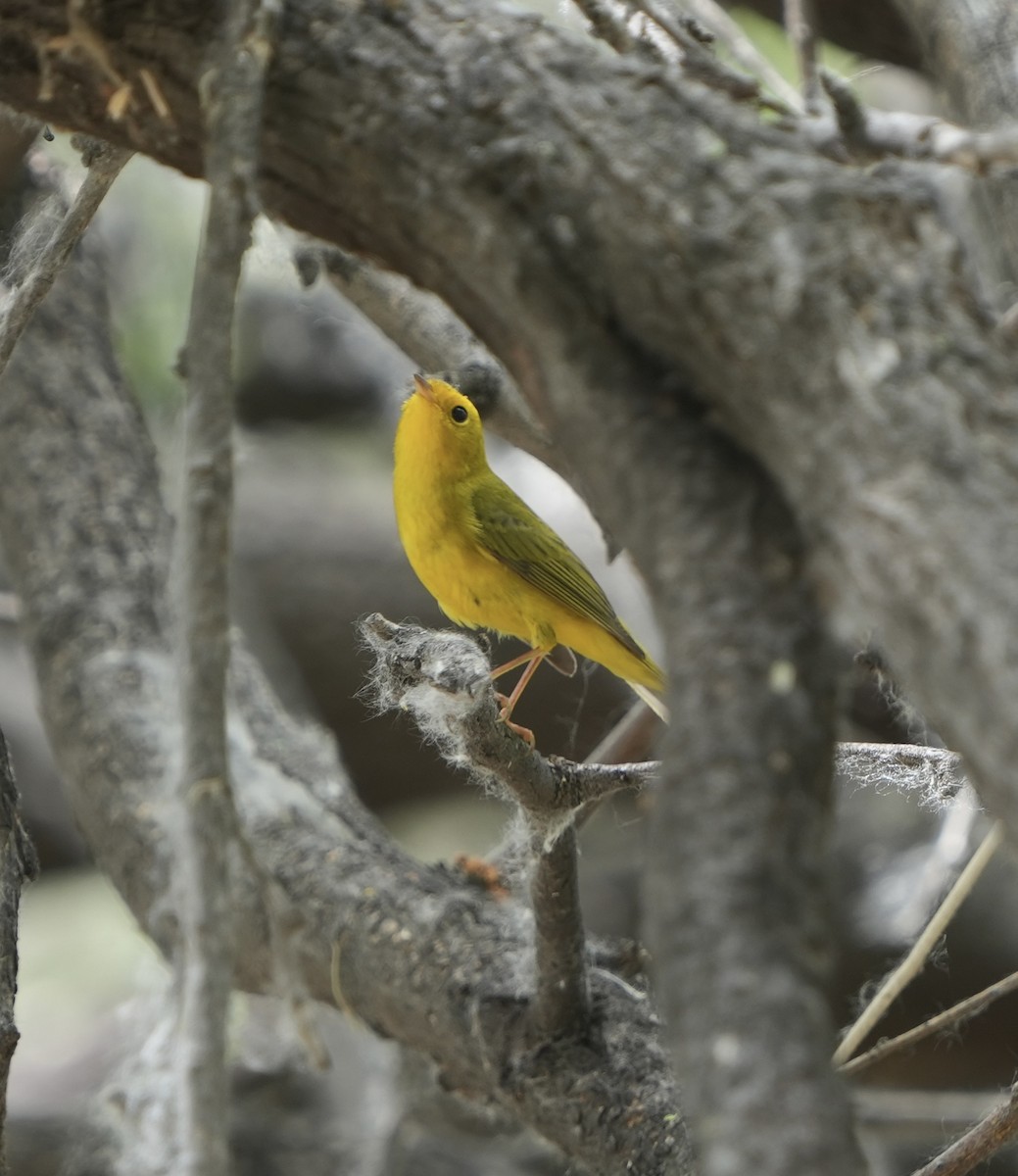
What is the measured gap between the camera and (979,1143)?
2.40 metres

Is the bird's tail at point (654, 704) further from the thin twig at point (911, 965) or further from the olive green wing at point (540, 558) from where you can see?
the thin twig at point (911, 965)

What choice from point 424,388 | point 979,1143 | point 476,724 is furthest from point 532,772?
point 424,388

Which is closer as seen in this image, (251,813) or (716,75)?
(716,75)

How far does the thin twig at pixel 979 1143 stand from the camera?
7.82 ft

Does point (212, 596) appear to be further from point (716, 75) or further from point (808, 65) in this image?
point (808, 65)

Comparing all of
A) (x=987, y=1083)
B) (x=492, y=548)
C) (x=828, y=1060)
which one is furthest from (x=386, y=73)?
(x=987, y=1083)

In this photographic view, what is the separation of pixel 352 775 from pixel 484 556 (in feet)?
14.2

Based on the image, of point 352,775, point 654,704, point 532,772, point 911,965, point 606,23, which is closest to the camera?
point 606,23

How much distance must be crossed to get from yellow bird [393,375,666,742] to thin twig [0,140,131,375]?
1.80 meters

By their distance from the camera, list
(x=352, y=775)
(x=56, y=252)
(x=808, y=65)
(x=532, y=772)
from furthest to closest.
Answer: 1. (x=352, y=775)
2. (x=532, y=772)
3. (x=56, y=252)
4. (x=808, y=65)

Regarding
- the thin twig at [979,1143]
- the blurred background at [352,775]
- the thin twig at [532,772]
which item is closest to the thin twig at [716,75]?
the thin twig at [532,772]

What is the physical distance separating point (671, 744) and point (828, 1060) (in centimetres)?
32

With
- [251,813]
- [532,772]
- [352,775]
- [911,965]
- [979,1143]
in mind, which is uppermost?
[532,772]

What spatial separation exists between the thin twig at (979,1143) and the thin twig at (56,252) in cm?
212
